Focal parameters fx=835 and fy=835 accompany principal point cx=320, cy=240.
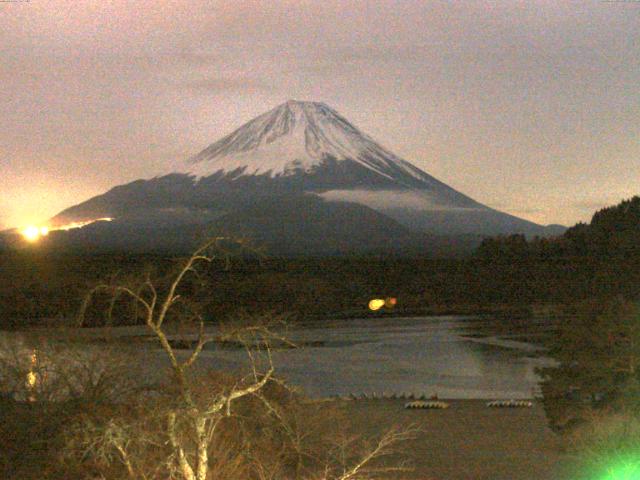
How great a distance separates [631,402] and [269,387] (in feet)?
20.3

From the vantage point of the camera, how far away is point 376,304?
Result: 70.2 m

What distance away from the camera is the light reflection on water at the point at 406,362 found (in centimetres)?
3234

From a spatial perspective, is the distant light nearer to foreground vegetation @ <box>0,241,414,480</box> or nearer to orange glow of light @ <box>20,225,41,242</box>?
foreground vegetation @ <box>0,241,414,480</box>

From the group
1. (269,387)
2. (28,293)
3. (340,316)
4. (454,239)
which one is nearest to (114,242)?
(340,316)

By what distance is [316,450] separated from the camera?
42.4 feet

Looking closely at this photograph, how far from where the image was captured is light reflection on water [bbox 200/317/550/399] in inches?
1273

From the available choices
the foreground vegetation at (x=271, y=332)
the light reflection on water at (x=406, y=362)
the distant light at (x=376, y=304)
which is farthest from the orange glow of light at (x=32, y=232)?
the distant light at (x=376, y=304)

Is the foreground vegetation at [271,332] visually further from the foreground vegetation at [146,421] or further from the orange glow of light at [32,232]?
Answer: the orange glow of light at [32,232]

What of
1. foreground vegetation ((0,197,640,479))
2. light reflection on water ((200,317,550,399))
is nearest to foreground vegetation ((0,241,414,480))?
foreground vegetation ((0,197,640,479))

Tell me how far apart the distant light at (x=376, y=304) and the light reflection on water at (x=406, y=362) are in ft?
22.7

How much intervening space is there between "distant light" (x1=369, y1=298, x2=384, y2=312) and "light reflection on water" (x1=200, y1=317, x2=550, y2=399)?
6.91 m

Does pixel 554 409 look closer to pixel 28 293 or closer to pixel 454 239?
pixel 28 293

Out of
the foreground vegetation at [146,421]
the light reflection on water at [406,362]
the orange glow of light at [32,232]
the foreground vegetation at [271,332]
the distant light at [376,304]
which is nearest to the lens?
the foreground vegetation at [146,421]

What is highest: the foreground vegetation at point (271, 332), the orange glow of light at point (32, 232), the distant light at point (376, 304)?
the orange glow of light at point (32, 232)
